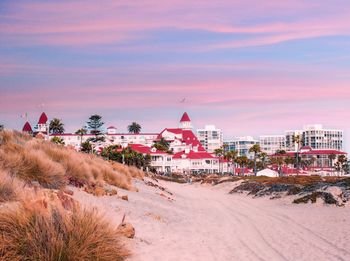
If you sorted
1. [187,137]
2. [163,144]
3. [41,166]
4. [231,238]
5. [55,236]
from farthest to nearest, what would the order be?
[187,137] → [163,144] → [41,166] → [231,238] → [55,236]

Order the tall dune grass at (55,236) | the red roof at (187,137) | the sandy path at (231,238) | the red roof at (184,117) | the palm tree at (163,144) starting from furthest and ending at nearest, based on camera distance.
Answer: the red roof at (184,117)
the red roof at (187,137)
the palm tree at (163,144)
the sandy path at (231,238)
the tall dune grass at (55,236)

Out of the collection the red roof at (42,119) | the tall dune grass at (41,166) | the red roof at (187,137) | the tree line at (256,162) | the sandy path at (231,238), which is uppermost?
the red roof at (42,119)

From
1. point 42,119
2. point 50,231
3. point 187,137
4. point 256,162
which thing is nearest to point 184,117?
point 187,137

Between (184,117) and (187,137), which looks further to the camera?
(184,117)

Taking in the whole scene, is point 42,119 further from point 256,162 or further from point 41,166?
point 41,166

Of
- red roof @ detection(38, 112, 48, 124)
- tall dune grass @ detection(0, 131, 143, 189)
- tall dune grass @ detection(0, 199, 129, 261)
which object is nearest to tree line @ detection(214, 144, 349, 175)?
red roof @ detection(38, 112, 48, 124)

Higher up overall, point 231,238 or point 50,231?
point 50,231

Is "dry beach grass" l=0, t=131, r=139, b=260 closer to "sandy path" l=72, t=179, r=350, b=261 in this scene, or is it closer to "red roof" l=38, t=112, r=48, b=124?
"sandy path" l=72, t=179, r=350, b=261

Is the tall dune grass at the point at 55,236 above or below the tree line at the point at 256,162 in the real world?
above

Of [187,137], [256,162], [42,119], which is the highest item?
[42,119]

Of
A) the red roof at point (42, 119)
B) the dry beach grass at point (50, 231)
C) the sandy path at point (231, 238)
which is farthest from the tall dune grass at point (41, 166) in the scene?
the red roof at point (42, 119)

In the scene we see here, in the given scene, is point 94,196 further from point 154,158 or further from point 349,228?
point 154,158

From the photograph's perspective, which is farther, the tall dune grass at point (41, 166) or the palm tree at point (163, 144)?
the palm tree at point (163, 144)

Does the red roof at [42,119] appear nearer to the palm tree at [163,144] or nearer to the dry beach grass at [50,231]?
the palm tree at [163,144]
